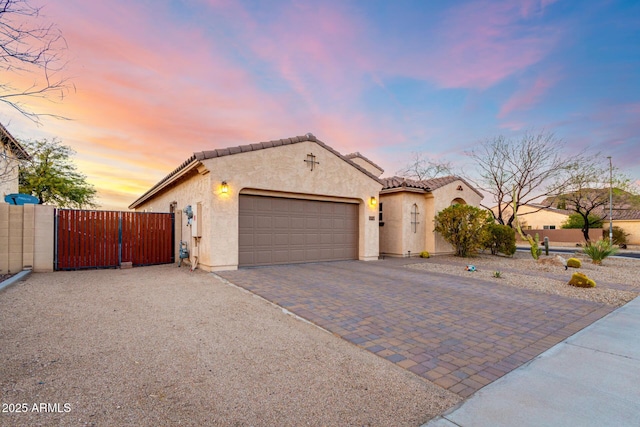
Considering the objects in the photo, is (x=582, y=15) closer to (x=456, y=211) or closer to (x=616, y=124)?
(x=456, y=211)

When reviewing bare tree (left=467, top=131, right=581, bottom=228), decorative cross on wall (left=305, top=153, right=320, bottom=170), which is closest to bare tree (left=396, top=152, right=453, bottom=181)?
bare tree (left=467, top=131, right=581, bottom=228)

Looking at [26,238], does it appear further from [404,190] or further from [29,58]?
[404,190]

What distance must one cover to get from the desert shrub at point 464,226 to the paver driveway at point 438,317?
5972 millimetres

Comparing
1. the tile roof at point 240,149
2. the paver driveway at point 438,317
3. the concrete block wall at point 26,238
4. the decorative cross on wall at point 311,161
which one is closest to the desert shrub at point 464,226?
the paver driveway at point 438,317

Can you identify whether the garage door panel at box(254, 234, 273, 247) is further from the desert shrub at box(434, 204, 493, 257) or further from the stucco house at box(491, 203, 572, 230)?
the stucco house at box(491, 203, 572, 230)

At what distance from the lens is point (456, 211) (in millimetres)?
13367

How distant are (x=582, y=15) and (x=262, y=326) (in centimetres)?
1235

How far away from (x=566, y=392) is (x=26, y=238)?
11.6m

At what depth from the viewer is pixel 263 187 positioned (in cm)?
938

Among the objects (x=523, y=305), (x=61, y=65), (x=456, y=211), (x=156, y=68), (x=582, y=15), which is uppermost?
(x=582, y=15)

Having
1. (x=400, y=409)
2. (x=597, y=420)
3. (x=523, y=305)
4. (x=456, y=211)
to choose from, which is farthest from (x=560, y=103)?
(x=400, y=409)

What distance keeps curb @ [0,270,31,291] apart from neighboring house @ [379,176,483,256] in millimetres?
12598

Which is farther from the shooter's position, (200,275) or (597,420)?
(200,275)

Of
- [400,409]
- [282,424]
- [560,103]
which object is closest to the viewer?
[282,424]
